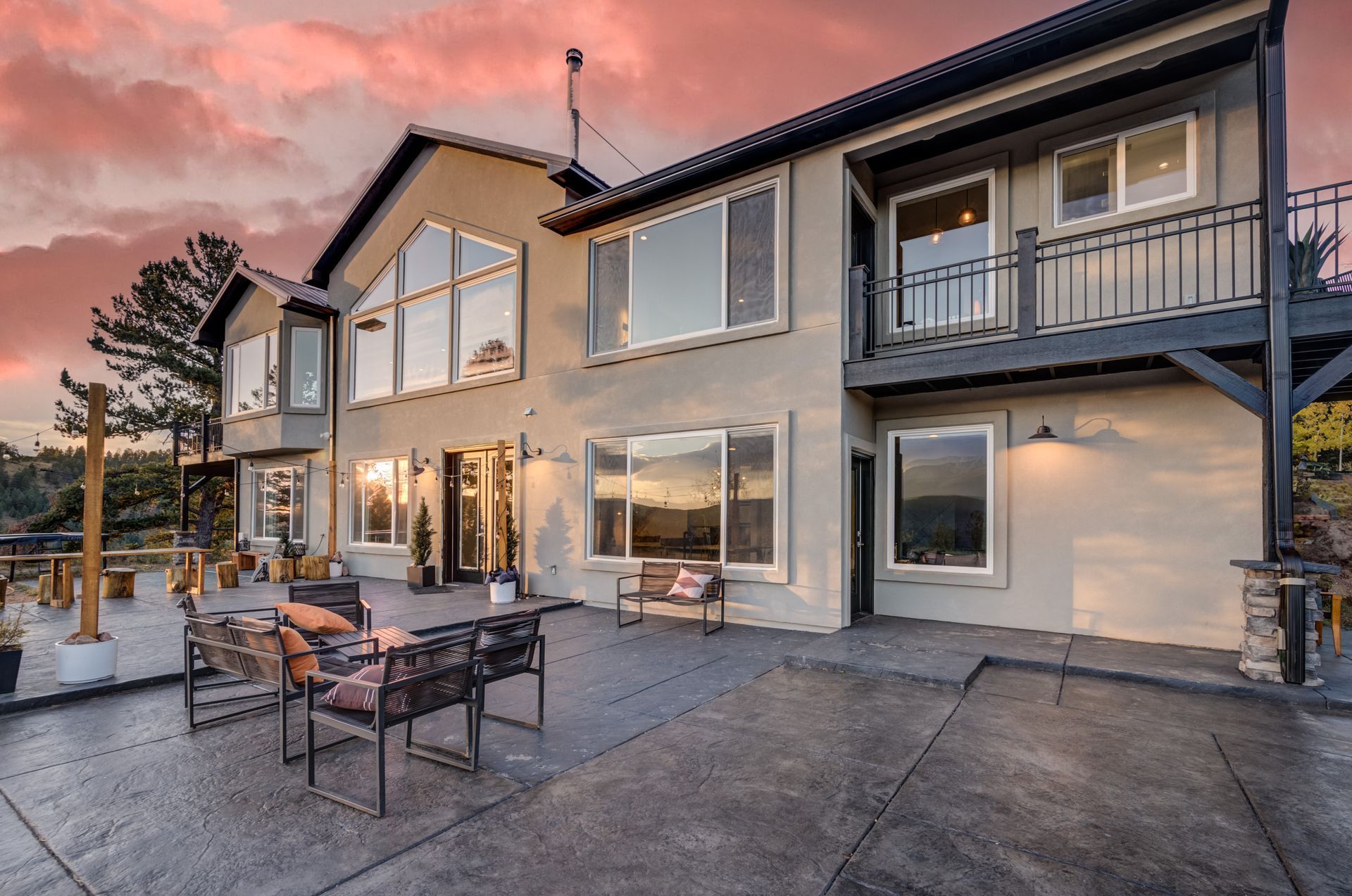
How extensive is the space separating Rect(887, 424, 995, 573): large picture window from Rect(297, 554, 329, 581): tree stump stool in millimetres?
10776

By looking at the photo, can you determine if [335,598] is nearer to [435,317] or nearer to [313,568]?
[313,568]

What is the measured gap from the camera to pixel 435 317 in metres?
12.1

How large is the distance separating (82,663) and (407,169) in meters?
11.1

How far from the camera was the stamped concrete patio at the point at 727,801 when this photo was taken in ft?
8.27

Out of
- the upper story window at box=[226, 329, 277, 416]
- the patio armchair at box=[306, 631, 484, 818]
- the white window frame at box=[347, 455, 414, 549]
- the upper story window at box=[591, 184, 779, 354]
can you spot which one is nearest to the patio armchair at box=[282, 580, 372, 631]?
the patio armchair at box=[306, 631, 484, 818]

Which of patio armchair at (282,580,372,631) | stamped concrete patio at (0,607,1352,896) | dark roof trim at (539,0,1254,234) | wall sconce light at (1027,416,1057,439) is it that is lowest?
stamped concrete patio at (0,607,1352,896)

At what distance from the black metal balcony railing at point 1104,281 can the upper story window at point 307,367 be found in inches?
479

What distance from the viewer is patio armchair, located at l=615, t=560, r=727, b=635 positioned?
7402 mm

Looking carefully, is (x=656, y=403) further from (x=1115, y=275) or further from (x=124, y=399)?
(x=124, y=399)

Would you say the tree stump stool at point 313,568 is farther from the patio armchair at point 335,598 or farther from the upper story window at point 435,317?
the patio armchair at point 335,598

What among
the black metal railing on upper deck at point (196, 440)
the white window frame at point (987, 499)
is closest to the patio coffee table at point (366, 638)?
the white window frame at point (987, 499)

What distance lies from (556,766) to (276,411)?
13.2m

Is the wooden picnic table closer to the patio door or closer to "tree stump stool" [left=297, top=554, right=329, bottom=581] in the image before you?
"tree stump stool" [left=297, top=554, right=329, bottom=581]

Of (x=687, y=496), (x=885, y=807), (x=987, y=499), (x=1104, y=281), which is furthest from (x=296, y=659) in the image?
(x=1104, y=281)
